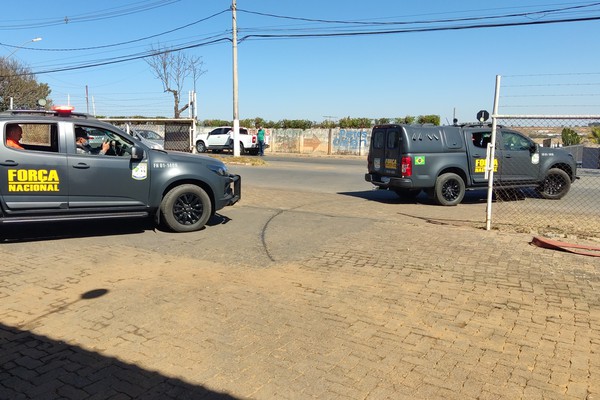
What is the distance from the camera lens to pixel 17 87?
43156 millimetres

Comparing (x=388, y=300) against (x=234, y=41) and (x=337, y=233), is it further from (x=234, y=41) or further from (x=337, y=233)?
(x=234, y=41)

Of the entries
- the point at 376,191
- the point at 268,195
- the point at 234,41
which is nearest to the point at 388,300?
the point at 268,195

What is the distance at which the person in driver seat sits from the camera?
23.0 ft

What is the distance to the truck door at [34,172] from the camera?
6461 mm

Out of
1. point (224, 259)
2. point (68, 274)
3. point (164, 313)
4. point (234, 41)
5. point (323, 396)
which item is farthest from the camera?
point (234, 41)

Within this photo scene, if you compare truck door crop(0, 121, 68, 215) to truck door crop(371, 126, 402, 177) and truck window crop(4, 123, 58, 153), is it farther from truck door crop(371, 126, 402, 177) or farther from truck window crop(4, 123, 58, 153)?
truck door crop(371, 126, 402, 177)

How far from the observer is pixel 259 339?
382 centimetres

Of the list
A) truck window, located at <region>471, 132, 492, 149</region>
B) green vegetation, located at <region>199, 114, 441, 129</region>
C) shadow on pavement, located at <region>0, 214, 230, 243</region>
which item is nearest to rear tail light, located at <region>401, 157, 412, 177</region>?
truck window, located at <region>471, 132, 492, 149</region>

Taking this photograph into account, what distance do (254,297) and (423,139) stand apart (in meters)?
7.45

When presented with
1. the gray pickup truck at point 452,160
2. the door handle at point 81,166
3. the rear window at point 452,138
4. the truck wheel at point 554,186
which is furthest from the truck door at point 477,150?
the door handle at point 81,166

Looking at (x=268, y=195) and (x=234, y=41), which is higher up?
(x=234, y=41)

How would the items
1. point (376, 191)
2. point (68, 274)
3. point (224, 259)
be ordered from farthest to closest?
point (376, 191)
point (224, 259)
point (68, 274)

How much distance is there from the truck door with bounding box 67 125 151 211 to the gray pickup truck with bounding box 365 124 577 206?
20.0 feet

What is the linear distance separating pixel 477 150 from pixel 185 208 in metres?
7.36
